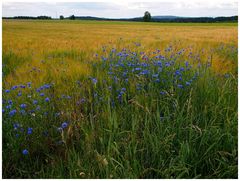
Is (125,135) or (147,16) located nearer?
(125,135)

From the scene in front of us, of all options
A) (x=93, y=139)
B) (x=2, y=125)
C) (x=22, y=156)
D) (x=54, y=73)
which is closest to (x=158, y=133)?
(x=93, y=139)

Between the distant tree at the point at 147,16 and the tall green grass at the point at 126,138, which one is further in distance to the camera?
the distant tree at the point at 147,16

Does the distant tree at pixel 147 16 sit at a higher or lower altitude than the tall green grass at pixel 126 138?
higher

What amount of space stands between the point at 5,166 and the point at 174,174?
119 cm

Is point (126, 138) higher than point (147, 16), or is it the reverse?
point (147, 16)

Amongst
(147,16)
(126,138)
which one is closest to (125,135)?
(126,138)

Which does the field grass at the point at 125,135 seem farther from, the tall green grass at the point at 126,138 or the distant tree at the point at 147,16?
the distant tree at the point at 147,16

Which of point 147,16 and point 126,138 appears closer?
point 126,138

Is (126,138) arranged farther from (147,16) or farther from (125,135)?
(147,16)

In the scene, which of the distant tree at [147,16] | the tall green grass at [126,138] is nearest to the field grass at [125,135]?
the tall green grass at [126,138]

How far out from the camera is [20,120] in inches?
82.5

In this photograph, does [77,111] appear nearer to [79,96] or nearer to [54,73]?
[79,96]

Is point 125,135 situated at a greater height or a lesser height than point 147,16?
lesser

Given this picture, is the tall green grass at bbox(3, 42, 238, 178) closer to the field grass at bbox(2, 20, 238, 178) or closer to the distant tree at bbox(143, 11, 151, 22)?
the field grass at bbox(2, 20, 238, 178)
